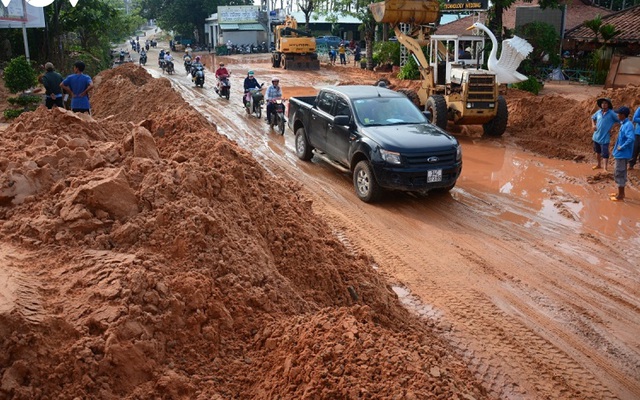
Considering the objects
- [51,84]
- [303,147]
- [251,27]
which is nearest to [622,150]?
[303,147]

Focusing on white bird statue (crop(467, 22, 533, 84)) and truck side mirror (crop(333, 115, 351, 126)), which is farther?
white bird statue (crop(467, 22, 533, 84))

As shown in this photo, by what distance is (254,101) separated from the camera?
18.5 m

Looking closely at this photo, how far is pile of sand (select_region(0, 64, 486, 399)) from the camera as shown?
12.1 ft

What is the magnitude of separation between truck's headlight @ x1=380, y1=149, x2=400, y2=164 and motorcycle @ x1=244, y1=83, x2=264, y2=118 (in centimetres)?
908

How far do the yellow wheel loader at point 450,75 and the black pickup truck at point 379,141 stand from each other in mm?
4368

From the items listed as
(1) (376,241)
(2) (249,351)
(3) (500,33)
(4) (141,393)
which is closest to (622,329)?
(1) (376,241)

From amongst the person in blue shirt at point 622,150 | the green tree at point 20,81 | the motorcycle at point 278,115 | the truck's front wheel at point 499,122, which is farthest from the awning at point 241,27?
the person in blue shirt at point 622,150

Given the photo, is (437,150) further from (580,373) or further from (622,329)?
(580,373)

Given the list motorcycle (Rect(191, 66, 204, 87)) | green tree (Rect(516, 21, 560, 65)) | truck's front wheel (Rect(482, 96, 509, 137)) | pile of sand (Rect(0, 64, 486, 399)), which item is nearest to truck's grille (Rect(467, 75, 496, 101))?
truck's front wheel (Rect(482, 96, 509, 137))

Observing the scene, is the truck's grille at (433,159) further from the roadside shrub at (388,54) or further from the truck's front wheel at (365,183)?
the roadside shrub at (388,54)

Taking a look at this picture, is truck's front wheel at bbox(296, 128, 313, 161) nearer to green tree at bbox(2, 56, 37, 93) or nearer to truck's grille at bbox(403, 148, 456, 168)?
truck's grille at bbox(403, 148, 456, 168)

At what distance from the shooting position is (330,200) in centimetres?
1049

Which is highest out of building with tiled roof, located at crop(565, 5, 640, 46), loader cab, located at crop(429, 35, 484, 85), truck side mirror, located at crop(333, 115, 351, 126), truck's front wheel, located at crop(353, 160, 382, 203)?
building with tiled roof, located at crop(565, 5, 640, 46)

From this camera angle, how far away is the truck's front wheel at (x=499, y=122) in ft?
52.5
